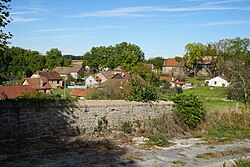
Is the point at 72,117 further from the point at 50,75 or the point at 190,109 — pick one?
the point at 50,75

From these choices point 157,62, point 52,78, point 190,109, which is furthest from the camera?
point 157,62

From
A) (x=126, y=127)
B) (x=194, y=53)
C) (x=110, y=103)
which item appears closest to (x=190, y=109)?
(x=126, y=127)

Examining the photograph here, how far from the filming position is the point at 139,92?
14047 millimetres

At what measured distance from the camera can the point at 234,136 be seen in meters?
13.9

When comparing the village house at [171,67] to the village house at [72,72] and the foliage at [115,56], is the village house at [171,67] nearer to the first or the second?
the foliage at [115,56]

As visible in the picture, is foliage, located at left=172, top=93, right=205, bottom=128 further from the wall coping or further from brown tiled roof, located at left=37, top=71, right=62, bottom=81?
brown tiled roof, located at left=37, top=71, right=62, bottom=81

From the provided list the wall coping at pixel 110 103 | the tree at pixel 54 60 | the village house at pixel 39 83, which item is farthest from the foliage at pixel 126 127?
the tree at pixel 54 60

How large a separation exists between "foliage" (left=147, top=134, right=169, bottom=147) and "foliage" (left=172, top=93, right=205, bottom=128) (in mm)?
2517

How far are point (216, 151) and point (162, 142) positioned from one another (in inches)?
80.3

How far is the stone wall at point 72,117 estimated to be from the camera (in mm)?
10133

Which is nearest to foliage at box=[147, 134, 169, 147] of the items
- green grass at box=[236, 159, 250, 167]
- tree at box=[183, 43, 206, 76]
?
green grass at box=[236, 159, 250, 167]

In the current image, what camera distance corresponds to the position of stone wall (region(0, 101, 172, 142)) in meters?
10.1

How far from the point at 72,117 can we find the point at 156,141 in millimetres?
3486

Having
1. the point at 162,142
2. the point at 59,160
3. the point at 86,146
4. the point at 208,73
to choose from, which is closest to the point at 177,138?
the point at 162,142
